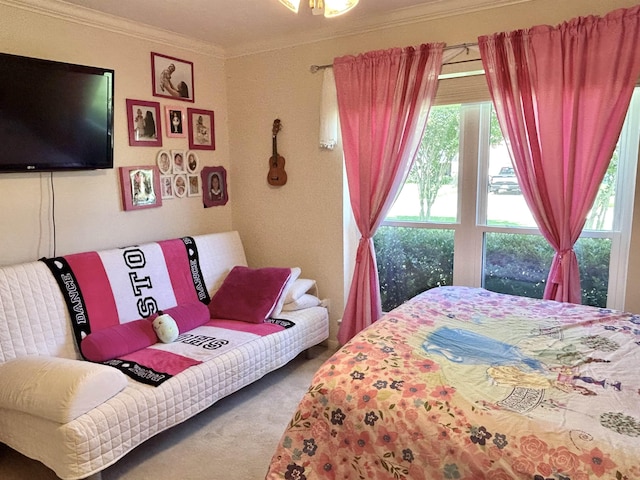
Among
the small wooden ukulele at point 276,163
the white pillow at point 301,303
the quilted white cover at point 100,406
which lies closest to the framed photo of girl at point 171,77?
the small wooden ukulele at point 276,163

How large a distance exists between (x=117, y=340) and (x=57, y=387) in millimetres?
629

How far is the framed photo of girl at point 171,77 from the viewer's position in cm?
323

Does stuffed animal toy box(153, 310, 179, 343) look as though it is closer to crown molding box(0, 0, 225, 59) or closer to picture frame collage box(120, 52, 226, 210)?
picture frame collage box(120, 52, 226, 210)

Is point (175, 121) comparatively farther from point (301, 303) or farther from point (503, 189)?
point (503, 189)

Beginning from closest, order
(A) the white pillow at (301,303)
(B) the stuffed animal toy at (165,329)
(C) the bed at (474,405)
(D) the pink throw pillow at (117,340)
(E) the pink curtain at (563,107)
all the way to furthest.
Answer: (C) the bed at (474,405) → (E) the pink curtain at (563,107) → (D) the pink throw pillow at (117,340) → (B) the stuffed animal toy at (165,329) → (A) the white pillow at (301,303)

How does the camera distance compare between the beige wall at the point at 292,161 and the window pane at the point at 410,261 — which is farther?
the beige wall at the point at 292,161

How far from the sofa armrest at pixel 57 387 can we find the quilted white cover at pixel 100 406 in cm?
5

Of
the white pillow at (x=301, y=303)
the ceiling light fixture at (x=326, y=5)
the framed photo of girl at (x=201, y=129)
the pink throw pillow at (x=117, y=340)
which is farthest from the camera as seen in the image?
the framed photo of girl at (x=201, y=129)

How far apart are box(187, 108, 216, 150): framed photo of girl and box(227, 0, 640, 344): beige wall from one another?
20 centimetres

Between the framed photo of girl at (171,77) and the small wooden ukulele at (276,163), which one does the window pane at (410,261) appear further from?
the framed photo of girl at (171,77)

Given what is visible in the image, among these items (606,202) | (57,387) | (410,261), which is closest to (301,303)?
(410,261)

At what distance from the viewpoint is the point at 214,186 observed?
3.76m

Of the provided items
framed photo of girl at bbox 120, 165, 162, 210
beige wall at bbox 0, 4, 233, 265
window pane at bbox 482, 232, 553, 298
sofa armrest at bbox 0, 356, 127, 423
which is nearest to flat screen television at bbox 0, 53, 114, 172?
beige wall at bbox 0, 4, 233, 265

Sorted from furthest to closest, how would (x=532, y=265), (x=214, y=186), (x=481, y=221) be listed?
1. (x=214, y=186)
2. (x=481, y=221)
3. (x=532, y=265)
